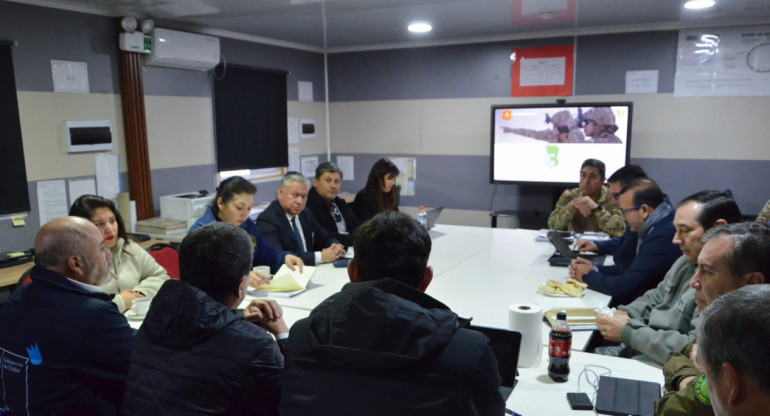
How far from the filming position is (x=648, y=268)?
264 centimetres

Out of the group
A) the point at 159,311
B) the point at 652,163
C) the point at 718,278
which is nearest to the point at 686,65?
the point at 652,163

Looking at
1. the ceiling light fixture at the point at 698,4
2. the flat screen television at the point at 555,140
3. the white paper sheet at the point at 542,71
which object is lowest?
the flat screen television at the point at 555,140

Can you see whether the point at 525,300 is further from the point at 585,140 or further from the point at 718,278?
the point at 585,140

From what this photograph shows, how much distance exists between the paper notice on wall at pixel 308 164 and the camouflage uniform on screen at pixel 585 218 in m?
2.72

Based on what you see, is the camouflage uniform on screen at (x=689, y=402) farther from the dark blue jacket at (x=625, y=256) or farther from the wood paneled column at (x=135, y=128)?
the wood paneled column at (x=135, y=128)

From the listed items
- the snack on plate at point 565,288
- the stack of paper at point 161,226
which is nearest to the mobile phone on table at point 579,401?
the snack on plate at point 565,288

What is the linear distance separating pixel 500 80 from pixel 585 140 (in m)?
1.05

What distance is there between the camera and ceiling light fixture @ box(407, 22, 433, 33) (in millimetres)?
4637

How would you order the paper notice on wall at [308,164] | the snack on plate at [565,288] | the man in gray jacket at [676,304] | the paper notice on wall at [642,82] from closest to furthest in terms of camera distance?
the man in gray jacket at [676,304]
the snack on plate at [565,288]
the paper notice on wall at [642,82]
the paper notice on wall at [308,164]

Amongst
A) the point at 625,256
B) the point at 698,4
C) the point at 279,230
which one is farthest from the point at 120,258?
the point at 698,4

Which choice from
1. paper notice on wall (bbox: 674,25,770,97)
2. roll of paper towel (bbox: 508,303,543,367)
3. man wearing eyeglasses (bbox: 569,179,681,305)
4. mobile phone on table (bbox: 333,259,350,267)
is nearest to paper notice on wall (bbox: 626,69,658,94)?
paper notice on wall (bbox: 674,25,770,97)

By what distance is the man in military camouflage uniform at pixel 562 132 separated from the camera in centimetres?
504

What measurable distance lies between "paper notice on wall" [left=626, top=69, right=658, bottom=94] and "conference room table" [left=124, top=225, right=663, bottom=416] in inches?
74.0

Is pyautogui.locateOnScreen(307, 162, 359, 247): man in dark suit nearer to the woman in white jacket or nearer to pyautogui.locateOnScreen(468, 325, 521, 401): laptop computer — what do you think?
the woman in white jacket
